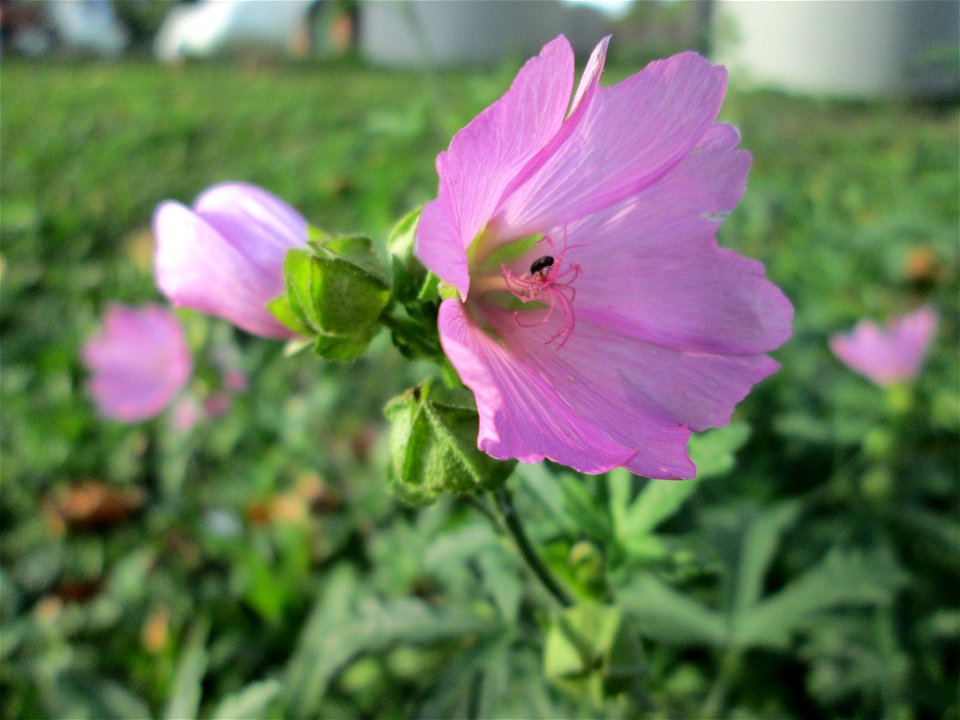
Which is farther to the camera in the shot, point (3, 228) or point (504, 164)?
point (3, 228)

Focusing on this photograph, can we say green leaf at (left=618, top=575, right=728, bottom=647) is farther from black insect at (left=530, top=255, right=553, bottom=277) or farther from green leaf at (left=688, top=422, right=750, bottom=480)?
black insect at (left=530, top=255, right=553, bottom=277)

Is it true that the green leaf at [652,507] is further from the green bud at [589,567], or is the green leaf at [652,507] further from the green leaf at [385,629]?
the green leaf at [385,629]

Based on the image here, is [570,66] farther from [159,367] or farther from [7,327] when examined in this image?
[7,327]

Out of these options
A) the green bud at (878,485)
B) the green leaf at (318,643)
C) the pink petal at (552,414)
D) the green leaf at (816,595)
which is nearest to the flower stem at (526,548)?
the pink petal at (552,414)

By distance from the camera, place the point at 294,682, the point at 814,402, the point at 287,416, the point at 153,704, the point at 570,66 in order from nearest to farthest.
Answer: the point at 570,66
the point at 294,682
the point at 153,704
the point at 814,402
the point at 287,416

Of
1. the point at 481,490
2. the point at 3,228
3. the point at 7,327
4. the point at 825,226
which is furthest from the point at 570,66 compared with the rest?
the point at 3,228

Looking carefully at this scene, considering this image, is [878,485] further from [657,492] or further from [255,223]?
[255,223]

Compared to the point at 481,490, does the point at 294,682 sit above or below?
below
